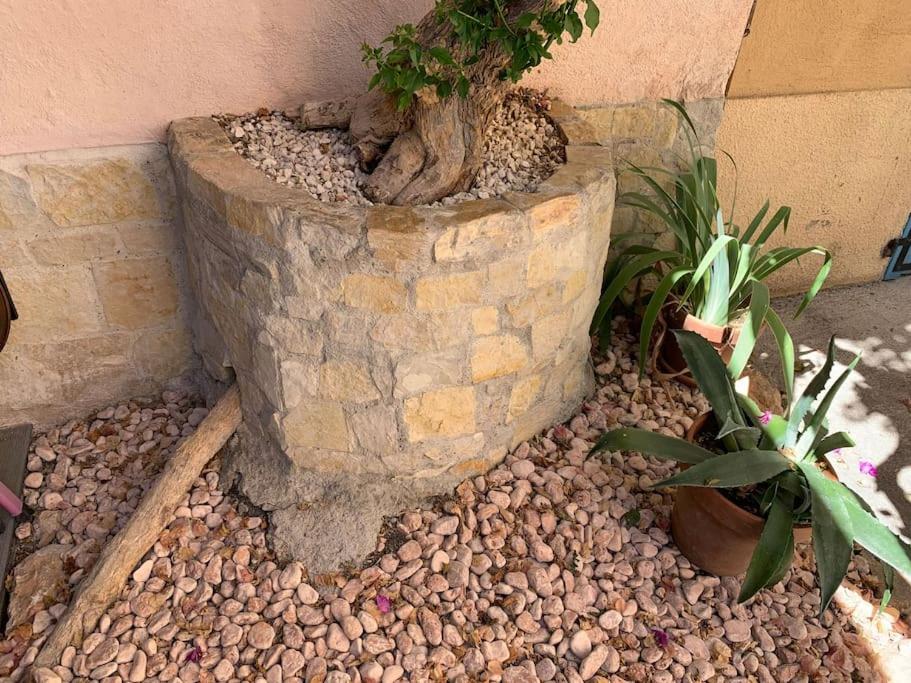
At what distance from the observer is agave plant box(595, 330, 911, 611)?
166cm

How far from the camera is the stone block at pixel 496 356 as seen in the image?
6.40 feet

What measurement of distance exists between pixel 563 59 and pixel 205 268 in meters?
1.37

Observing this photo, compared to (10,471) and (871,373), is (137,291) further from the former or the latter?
(871,373)

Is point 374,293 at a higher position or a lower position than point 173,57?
lower

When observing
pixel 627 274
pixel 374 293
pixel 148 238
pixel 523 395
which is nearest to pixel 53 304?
pixel 148 238

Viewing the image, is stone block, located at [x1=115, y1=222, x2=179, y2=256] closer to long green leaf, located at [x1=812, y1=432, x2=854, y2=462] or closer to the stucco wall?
long green leaf, located at [x1=812, y1=432, x2=854, y2=462]

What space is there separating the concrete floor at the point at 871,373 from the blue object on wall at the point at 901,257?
0.04 metres

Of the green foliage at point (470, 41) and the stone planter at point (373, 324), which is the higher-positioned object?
the green foliage at point (470, 41)

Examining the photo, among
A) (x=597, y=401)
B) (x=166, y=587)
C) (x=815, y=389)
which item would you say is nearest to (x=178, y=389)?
(x=166, y=587)

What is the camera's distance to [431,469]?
211 centimetres

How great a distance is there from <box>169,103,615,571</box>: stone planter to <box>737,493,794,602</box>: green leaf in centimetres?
74

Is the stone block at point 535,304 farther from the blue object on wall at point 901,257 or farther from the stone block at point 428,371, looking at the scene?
the blue object on wall at point 901,257

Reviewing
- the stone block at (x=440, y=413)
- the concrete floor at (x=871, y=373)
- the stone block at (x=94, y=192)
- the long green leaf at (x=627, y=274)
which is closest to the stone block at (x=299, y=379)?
the stone block at (x=440, y=413)

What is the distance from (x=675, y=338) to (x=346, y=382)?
1.16 meters
